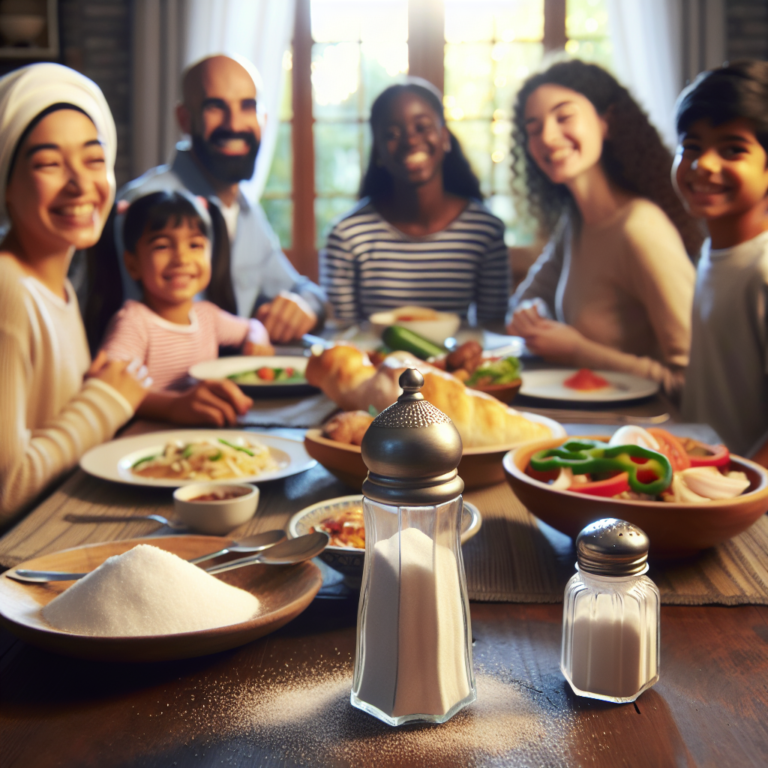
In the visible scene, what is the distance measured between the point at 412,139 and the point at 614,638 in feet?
8.22

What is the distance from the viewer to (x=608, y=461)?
2.71 feet

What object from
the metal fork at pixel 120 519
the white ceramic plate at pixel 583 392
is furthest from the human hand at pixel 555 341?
the metal fork at pixel 120 519

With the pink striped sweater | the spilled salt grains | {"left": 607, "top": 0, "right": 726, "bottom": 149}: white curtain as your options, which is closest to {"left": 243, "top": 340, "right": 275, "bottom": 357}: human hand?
the pink striped sweater

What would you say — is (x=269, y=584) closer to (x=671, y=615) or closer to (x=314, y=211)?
(x=671, y=615)

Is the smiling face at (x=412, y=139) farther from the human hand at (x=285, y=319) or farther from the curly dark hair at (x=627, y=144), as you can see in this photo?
the human hand at (x=285, y=319)

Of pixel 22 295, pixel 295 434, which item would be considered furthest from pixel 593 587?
pixel 22 295

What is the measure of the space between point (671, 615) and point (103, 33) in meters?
5.01

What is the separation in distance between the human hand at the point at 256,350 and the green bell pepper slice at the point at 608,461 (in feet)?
4.14

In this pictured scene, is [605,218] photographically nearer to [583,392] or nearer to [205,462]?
→ [583,392]

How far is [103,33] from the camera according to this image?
4.71 m

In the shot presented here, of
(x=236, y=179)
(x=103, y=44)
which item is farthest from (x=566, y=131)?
(x=103, y=44)

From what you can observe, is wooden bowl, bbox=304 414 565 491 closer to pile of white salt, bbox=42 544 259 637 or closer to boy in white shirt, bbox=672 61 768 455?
pile of white salt, bbox=42 544 259 637

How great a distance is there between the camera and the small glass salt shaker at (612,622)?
0.58 meters

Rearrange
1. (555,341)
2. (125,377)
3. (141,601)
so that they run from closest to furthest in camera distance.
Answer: (141,601) → (125,377) → (555,341)
